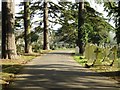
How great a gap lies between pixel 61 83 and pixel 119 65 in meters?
7.58

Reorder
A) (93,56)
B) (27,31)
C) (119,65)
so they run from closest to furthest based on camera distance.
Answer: (119,65), (93,56), (27,31)

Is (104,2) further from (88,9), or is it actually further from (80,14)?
(88,9)

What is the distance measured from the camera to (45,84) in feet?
39.5

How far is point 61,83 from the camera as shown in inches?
486

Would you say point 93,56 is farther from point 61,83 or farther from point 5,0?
point 61,83

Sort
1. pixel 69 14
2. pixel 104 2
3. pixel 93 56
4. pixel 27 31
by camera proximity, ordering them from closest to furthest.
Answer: pixel 93 56
pixel 104 2
pixel 27 31
pixel 69 14

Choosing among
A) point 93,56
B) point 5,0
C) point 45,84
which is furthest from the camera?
point 5,0

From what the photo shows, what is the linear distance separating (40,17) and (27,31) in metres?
15.3

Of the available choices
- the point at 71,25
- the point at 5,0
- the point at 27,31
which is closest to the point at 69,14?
the point at 71,25

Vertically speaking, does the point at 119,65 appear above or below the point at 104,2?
below

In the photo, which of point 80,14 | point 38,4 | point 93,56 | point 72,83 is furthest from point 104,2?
point 38,4

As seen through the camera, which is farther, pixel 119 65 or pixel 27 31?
pixel 27 31

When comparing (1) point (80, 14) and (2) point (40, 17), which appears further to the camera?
(2) point (40, 17)

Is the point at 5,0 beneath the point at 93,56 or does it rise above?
above
